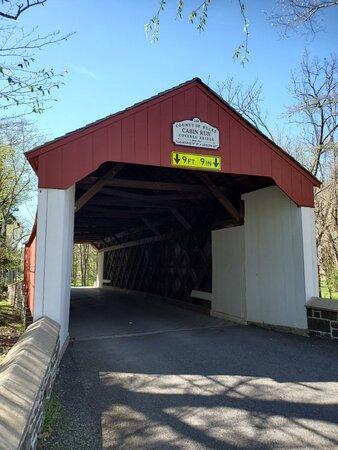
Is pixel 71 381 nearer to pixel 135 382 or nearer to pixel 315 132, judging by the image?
pixel 135 382

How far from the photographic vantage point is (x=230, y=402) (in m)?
3.95

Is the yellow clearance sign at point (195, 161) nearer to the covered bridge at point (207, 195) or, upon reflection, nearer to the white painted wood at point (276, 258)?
the covered bridge at point (207, 195)

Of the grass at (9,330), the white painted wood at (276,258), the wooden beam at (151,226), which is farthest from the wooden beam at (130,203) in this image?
the grass at (9,330)

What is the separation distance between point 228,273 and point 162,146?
3.88m

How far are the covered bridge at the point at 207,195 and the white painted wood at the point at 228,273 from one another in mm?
23

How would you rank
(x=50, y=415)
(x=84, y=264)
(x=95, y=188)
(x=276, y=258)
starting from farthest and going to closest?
(x=84, y=264), (x=276, y=258), (x=95, y=188), (x=50, y=415)

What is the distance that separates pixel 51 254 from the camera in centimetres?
569

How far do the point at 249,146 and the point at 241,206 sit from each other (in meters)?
2.10

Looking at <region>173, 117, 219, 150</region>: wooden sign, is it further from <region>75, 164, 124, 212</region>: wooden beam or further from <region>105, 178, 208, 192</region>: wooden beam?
<region>105, 178, 208, 192</region>: wooden beam

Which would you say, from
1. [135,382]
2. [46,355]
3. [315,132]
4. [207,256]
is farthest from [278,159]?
[315,132]

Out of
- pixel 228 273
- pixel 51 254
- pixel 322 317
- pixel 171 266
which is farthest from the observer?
pixel 171 266

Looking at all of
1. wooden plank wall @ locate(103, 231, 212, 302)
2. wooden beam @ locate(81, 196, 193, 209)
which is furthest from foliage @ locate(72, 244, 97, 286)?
wooden beam @ locate(81, 196, 193, 209)

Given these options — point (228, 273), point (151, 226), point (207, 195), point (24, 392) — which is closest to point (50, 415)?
point (24, 392)

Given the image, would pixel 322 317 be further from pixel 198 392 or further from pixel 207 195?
pixel 207 195
